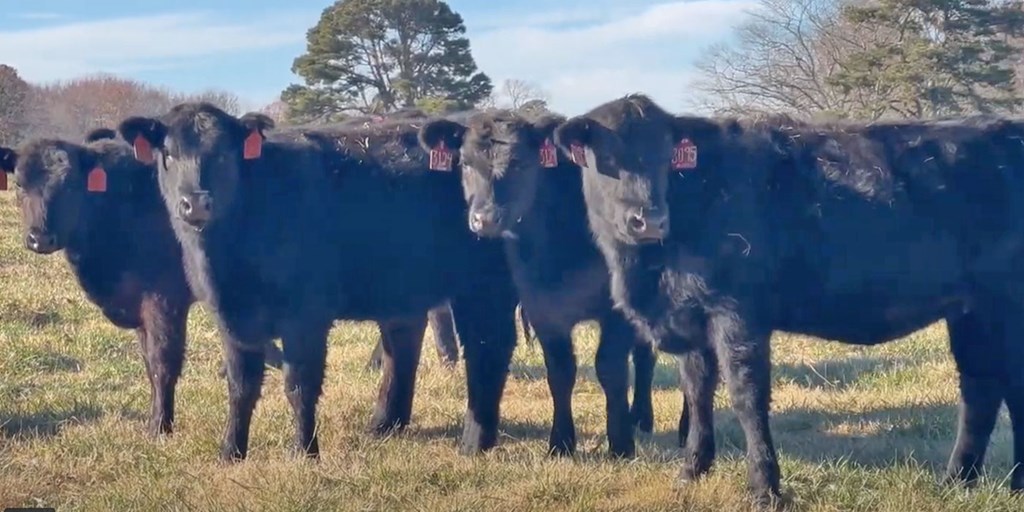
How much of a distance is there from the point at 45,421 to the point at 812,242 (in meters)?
5.24

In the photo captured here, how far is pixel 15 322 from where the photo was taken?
11.5 metres

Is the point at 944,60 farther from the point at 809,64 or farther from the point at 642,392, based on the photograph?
the point at 642,392

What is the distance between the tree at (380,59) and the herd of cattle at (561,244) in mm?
10571

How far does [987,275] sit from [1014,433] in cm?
92

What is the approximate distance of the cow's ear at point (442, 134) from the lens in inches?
286

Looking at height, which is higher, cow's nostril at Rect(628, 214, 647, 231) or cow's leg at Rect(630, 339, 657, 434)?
cow's nostril at Rect(628, 214, 647, 231)

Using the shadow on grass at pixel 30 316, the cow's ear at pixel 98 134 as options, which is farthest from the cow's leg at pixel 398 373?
the shadow on grass at pixel 30 316

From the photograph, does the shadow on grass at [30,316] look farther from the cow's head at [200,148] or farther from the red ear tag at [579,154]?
the red ear tag at [579,154]

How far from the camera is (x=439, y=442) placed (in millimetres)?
7465

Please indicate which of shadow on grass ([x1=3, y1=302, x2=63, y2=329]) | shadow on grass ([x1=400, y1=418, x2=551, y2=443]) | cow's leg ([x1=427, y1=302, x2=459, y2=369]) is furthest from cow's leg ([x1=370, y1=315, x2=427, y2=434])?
shadow on grass ([x1=3, y1=302, x2=63, y2=329])

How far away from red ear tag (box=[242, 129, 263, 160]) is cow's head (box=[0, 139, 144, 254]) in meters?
1.63

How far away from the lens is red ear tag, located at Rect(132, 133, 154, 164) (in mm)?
7277

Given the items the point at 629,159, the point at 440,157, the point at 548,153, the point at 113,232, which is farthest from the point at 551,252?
the point at 113,232

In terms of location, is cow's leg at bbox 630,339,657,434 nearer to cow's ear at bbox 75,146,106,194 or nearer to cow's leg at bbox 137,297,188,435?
cow's leg at bbox 137,297,188,435
